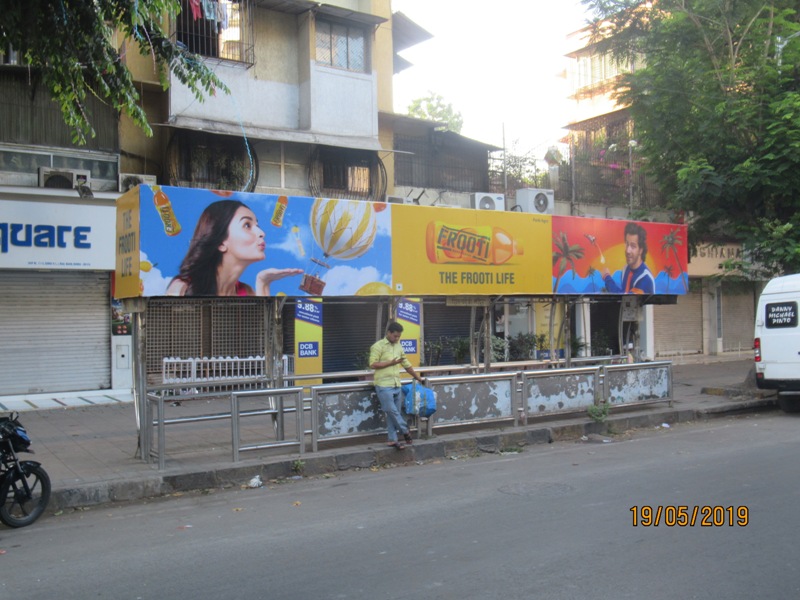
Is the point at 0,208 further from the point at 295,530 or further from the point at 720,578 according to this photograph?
the point at 720,578

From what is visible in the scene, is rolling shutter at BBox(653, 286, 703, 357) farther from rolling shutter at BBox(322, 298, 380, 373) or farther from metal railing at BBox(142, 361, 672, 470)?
metal railing at BBox(142, 361, 672, 470)

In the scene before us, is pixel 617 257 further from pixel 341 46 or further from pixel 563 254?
pixel 341 46

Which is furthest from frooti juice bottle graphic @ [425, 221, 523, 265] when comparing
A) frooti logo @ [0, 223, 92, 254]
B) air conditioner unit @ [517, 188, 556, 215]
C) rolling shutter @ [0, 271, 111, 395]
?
air conditioner unit @ [517, 188, 556, 215]

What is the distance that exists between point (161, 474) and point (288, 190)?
1036cm

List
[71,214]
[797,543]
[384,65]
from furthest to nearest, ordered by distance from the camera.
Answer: [384,65]
[71,214]
[797,543]

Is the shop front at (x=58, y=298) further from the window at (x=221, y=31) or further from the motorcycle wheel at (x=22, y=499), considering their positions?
the motorcycle wheel at (x=22, y=499)

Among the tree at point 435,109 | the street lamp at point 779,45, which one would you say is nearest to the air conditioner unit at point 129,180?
the street lamp at point 779,45

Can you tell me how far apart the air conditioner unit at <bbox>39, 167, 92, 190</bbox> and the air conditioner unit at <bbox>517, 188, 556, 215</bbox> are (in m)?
11.5

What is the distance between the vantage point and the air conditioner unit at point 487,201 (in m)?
19.5

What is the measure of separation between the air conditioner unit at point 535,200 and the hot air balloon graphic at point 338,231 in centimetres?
1101

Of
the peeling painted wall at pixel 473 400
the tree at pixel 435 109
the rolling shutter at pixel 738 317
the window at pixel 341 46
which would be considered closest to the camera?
the peeling painted wall at pixel 473 400

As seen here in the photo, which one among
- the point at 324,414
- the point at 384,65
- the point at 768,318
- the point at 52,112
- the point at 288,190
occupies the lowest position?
A: the point at 324,414

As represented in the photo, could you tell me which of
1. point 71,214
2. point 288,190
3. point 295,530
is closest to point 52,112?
point 71,214

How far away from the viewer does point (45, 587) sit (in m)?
5.02
